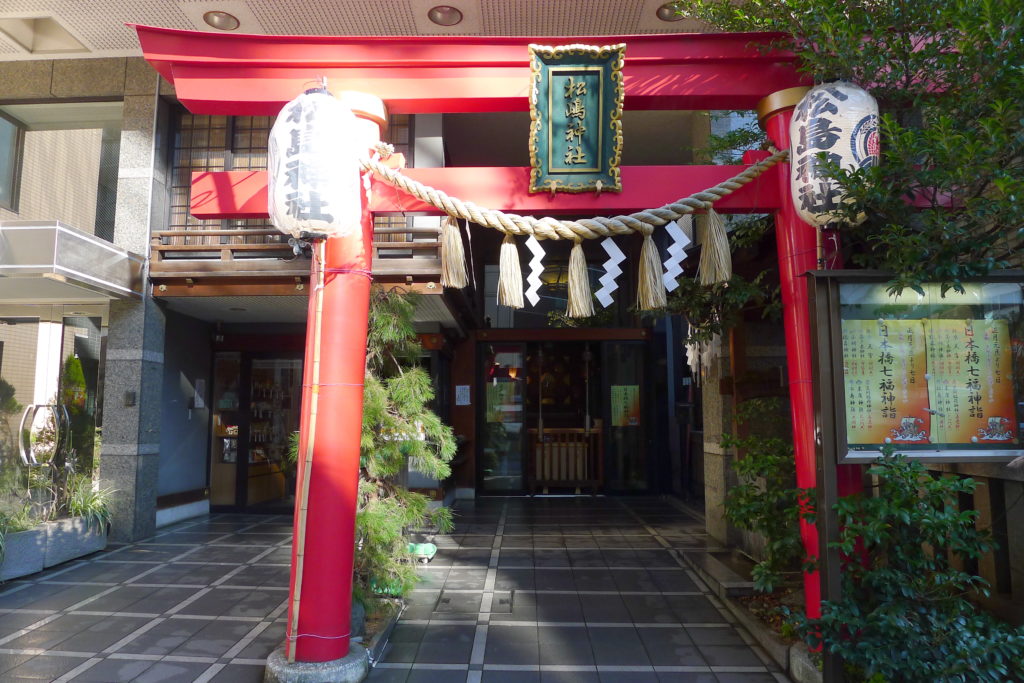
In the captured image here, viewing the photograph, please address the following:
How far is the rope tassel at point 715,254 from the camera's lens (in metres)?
3.88

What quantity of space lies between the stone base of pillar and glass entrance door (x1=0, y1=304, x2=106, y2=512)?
5.49 meters

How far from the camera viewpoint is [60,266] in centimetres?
643

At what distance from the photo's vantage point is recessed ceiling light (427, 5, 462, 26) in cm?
723

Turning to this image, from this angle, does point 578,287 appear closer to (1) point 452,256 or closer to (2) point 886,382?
(1) point 452,256

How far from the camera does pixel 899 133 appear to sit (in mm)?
3445

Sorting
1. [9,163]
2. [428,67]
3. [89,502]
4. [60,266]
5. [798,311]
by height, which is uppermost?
[9,163]

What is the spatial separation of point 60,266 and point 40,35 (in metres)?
3.81

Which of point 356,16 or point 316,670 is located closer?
point 316,670

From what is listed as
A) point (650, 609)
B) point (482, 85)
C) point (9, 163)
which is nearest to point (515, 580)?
point (650, 609)

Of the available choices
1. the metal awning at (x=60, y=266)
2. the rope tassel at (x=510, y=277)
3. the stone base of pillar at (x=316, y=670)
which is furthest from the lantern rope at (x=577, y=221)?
the metal awning at (x=60, y=266)

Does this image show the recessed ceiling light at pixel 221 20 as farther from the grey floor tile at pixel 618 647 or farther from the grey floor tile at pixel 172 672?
the grey floor tile at pixel 618 647

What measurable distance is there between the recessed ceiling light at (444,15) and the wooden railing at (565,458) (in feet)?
23.6

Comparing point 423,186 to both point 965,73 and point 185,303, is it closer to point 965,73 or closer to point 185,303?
Result: point 965,73

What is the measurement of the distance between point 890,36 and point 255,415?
9.27 meters
